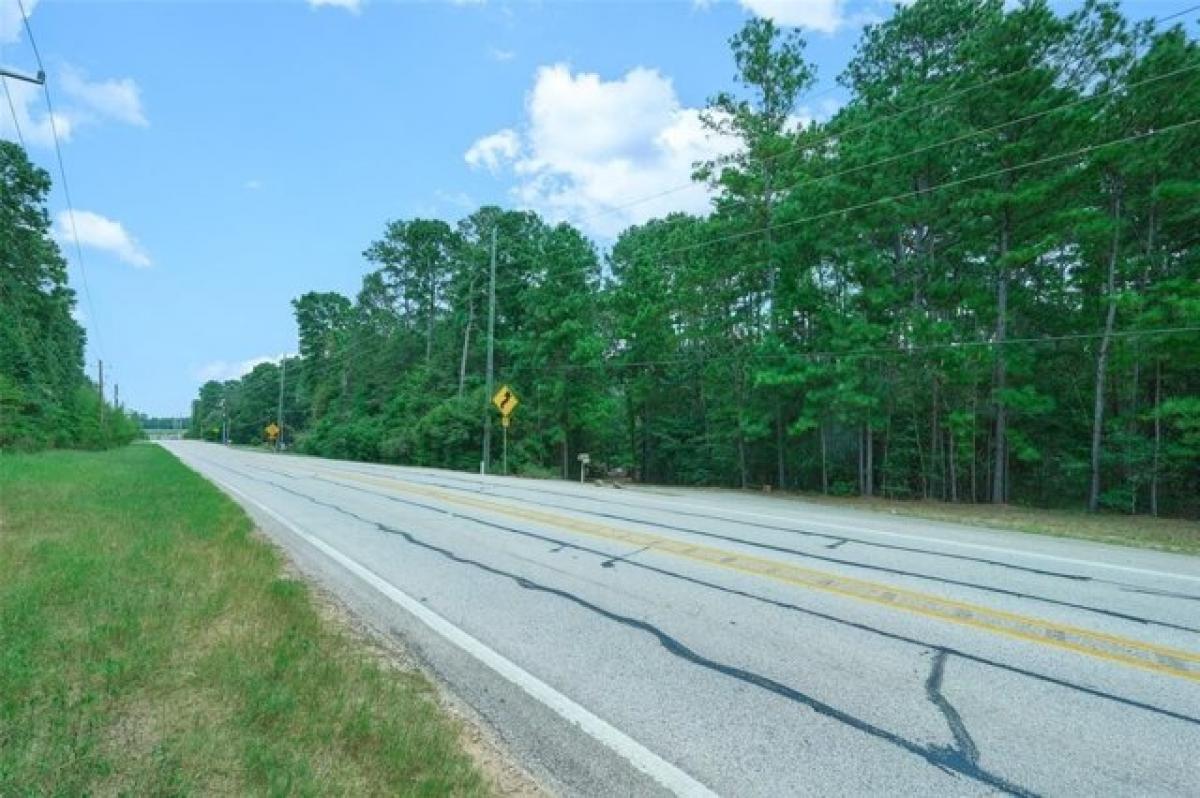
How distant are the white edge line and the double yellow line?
3220 millimetres

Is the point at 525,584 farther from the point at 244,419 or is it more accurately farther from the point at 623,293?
the point at 244,419

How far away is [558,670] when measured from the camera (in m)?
4.17

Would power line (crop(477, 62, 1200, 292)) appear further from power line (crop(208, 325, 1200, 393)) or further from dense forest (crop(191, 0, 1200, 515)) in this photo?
power line (crop(208, 325, 1200, 393))

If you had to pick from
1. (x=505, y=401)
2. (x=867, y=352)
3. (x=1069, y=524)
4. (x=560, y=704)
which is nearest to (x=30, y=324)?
(x=505, y=401)

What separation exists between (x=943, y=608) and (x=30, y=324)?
51.3 m

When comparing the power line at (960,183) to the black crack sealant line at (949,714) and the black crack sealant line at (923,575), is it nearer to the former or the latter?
the black crack sealant line at (923,575)

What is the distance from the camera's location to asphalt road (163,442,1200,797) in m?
2.95

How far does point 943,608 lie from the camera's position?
5395 mm

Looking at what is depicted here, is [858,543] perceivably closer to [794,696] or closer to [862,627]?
[862,627]

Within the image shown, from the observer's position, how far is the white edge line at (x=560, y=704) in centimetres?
284

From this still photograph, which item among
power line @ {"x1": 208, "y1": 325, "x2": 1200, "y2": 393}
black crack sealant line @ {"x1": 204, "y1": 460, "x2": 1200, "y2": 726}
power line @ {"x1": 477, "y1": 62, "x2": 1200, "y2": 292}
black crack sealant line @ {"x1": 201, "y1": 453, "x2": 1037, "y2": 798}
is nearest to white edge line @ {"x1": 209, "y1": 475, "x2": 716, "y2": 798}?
black crack sealant line @ {"x1": 201, "y1": 453, "x2": 1037, "y2": 798}

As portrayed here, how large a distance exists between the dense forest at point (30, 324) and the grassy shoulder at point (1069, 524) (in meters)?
41.0

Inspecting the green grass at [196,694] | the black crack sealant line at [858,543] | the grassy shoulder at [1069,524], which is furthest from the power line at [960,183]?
the green grass at [196,694]

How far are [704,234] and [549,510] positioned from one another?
15.6 meters
